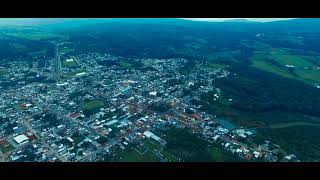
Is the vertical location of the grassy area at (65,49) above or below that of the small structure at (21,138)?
below

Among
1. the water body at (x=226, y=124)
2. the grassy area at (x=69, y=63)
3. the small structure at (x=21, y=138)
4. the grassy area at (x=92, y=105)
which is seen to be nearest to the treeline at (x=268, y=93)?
the water body at (x=226, y=124)

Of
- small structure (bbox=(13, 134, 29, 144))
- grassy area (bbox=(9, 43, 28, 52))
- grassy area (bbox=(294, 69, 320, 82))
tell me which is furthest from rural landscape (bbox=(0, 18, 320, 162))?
grassy area (bbox=(9, 43, 28, 52))

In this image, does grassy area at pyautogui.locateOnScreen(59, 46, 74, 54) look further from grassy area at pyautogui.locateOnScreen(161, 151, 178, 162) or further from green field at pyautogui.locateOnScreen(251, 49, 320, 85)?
grassy area at pyautogui.locateOnScreen(161, 151, 178, 162)

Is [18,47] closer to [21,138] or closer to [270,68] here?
[21,138]

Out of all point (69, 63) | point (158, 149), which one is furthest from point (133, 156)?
point (69, 63)

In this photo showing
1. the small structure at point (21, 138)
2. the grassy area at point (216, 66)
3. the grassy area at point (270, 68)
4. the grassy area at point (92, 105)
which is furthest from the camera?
the grassy area at point (216, 66)

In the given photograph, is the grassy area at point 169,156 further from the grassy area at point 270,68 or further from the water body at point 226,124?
the grassy area at point 270,68

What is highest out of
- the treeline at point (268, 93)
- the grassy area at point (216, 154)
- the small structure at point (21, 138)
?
the small structure at point (21, 138)
